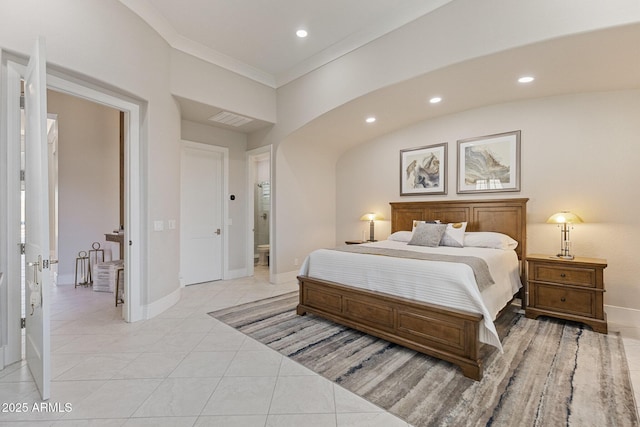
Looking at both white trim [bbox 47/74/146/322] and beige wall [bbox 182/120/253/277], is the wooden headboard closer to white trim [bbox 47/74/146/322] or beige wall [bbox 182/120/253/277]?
beige wall [bbox 182/120/253/277]

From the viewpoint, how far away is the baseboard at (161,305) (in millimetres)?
3330

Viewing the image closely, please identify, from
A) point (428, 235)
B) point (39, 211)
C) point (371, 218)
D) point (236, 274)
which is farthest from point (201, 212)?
point (428, 235)

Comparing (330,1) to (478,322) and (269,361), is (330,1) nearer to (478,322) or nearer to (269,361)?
(478,322)

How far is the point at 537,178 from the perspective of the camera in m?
3.78

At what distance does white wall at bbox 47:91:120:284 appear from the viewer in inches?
190

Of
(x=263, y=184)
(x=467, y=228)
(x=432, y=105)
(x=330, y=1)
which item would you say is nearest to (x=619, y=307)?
(x=467, y=228)

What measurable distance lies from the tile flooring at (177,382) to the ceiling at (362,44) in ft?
8.56

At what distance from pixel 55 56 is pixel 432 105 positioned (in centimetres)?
407

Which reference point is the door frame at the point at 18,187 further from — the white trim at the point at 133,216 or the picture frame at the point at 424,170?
the picture frame at the point at 424,170

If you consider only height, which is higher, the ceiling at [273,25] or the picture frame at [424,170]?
the ceiling at [273,25]

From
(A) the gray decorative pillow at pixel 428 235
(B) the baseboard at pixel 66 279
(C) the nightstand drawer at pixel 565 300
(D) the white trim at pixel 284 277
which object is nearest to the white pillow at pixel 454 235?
(A) the gray decorative pillow at pixel 428 235

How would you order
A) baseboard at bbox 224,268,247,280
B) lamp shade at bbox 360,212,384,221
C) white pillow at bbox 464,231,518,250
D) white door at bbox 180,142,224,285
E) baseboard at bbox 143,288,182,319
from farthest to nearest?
1. baseboard at bbox 224,268,247,280
2. lamp shade at bbox 360,212,384,221
3. white door at bbox 180,142,224,285
4. white pillow at bbox 464,231,518,250
5. baseboard at bbox 143,288,182,319

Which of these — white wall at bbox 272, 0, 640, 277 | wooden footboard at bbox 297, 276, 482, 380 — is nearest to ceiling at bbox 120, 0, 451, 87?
white wall at bbox 272, 0, 640, 277

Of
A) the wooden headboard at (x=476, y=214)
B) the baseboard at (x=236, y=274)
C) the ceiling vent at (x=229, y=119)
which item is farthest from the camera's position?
the baseboard at (x=236, y=274)
